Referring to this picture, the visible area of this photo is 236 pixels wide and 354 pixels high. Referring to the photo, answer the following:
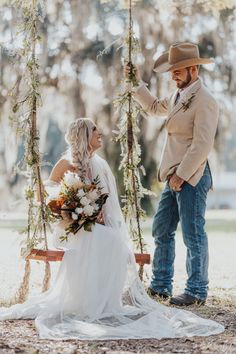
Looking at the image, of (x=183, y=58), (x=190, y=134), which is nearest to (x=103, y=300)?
(x=190, y=134)

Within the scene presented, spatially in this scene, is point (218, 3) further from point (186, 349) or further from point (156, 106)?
point (186, 349)

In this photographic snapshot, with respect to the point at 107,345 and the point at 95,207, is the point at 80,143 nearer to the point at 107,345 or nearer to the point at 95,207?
the point at 95,207

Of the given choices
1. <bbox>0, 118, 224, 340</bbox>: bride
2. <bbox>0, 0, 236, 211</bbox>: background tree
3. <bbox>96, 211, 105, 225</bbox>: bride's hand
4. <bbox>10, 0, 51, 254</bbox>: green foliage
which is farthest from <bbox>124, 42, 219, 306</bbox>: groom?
<bbox>0, 0, 236, 211</bbox>: background tree

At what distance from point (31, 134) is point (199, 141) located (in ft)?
3.99

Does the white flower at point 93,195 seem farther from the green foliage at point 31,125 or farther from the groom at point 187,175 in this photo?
the groom at point 187,175

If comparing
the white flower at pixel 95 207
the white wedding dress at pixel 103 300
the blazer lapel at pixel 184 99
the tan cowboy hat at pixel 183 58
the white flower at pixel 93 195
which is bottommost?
the white wedding dress at pixel 103 300

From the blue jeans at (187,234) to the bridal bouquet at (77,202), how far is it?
621mm

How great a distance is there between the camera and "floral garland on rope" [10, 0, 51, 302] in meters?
5.50

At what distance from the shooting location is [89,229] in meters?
5.20

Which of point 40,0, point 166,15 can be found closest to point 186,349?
point 40,0

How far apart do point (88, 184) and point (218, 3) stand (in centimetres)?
481

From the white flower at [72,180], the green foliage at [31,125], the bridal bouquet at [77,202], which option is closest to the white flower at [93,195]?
the bridal bouquet at [77,202]

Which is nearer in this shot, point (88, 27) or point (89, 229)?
point (89, 229)

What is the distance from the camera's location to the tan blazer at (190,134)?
5.55 m
